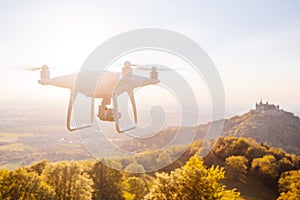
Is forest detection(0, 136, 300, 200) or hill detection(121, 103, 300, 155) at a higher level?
hill detection(121, 103, 300, 155)

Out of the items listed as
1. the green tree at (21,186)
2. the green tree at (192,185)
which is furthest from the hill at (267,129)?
the green tree at (192,185)

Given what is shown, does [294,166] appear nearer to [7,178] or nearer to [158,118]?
[7,178]

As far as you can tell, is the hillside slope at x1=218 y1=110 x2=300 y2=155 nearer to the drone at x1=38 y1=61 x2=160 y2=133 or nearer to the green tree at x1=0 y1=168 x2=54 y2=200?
the green tree at x1=0 y1=168 x2=54 y2=200

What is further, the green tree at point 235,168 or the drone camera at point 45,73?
the green tree at point 235,168

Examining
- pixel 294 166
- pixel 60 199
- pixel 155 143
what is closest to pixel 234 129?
pixel 294 166

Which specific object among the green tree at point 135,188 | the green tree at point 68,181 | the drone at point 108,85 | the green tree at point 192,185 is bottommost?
the green tree at point 135,188

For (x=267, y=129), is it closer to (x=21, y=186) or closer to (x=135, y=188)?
(x=135, y=188)

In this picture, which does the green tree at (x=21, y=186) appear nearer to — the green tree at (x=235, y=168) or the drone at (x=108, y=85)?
the drone at (x=108, y=85)

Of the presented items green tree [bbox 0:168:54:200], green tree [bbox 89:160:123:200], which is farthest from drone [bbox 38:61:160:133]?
green tree [bbox 89:160:123:200]

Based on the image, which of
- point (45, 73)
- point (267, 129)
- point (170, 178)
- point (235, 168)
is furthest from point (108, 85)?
point (267, 129)
